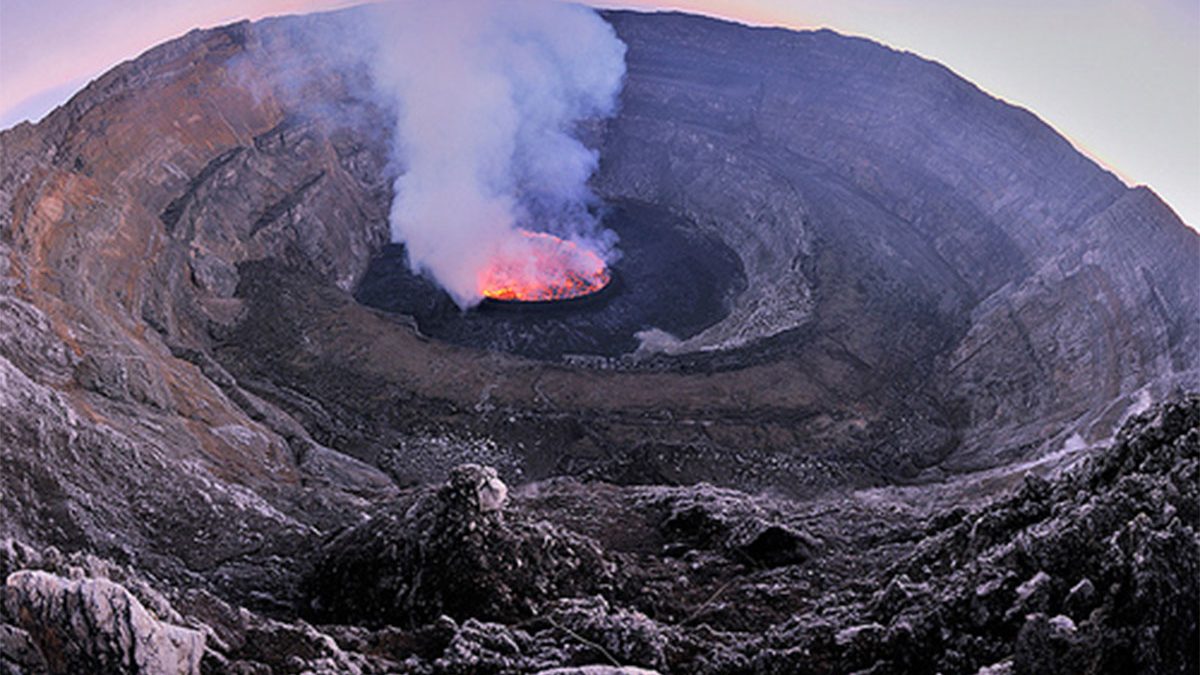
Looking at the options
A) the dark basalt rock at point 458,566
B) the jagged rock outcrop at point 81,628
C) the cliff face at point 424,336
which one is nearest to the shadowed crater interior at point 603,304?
the cliff face at point 424,336

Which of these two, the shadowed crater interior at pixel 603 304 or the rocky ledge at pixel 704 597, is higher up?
the shadowed crater interior at pixel 603 304

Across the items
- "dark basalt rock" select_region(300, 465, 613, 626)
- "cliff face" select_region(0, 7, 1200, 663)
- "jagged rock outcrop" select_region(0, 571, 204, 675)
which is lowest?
"jagged rock outcrop" select_region(0, 571, 204, 675)

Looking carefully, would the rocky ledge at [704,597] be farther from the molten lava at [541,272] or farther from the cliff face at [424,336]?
the molten lava at [541,272]

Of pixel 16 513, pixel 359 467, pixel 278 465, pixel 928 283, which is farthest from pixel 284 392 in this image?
pixel 928 283

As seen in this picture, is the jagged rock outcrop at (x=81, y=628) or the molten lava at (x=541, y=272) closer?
the jagged rock outcrop at (x=81, y=628)

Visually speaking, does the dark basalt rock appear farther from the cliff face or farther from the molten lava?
the molten lava

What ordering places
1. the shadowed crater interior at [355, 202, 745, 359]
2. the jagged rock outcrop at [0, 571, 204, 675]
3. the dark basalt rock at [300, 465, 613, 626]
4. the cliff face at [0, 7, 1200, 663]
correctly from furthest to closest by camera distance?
the shadowed crater interior at [355, 202, 745, 359] < the cliff face at [0, 7, 1200, 663] < the dark basalt rock at [300, 465, 613, 626] < the jagged rock outcrop at [0, 571, 204, 675]

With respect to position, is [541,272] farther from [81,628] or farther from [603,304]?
[81,628]

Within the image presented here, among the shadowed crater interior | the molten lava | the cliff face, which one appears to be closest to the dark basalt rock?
the cliff face
